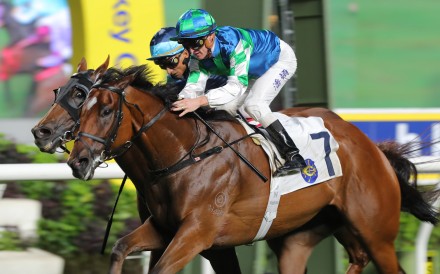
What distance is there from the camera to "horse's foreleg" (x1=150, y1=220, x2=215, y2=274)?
439 cm

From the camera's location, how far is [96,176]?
5348 millimetres

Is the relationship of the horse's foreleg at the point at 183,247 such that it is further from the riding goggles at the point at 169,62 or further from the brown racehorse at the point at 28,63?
the brown racehorse at the point at 28,63

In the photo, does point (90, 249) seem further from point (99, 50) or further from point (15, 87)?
point (15, 87)

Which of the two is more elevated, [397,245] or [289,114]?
[289,114]

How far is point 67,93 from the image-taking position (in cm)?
441

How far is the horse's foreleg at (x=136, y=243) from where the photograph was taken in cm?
455

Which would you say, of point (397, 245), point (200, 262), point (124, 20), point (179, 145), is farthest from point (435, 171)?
point (124, 20)

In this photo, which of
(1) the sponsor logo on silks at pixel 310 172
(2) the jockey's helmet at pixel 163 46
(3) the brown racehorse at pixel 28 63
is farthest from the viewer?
(3) the brown racehorse at pixel 28 63

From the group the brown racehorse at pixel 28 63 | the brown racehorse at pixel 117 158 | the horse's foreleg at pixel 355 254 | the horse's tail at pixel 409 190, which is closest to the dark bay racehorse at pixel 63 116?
the brown racehorse at pixel 117 158

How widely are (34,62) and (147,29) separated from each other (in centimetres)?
478

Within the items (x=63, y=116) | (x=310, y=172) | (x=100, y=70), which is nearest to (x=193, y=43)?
(x=100, y=70)

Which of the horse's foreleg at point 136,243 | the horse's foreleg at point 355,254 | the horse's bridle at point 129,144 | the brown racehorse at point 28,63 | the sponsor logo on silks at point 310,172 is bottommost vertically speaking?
the brown racehorse at point 28,63

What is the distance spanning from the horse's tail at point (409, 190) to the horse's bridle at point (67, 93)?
6.54 ft

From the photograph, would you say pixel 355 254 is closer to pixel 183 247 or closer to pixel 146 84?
pixel 183 247
